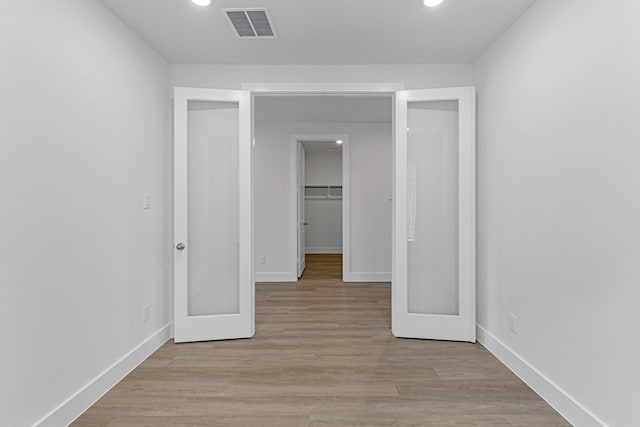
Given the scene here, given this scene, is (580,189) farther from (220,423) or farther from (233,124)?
(233,124)

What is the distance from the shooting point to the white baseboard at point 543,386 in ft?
6.56

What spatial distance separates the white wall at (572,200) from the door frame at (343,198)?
300cm

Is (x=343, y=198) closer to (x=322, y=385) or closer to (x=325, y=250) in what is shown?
(x=322, y=385)

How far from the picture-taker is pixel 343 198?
5895mm

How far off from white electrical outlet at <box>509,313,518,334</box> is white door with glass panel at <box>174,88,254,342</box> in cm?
215

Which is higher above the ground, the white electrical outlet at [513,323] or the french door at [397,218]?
the french door at [397,218]

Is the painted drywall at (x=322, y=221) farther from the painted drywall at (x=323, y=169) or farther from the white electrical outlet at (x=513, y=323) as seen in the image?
the white electrical outlet at (x=513, y=323)

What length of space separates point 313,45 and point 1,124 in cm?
223

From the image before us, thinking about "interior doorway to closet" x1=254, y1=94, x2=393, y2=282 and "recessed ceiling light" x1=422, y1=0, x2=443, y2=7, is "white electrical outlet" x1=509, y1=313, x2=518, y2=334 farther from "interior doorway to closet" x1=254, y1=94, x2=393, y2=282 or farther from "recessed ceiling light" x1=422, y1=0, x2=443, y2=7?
A: "interior doorway to closet" x1=254, y1=94, x2=393, y2=282

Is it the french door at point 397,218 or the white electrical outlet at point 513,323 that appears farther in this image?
the french door at point 397,218

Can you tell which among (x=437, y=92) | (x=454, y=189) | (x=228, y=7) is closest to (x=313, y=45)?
(x=228, y=7)

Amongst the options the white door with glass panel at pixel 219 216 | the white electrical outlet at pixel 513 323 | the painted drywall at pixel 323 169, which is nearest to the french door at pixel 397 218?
the white door with glass panel at pixel 219 216

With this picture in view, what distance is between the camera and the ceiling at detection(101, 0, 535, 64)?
2.51m

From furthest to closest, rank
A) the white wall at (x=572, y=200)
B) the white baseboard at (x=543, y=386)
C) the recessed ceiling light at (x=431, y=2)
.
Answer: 1. the recessed ceiling light at (x=431, y=2)
2. the white baseboard at (x=543, y=386)
3. the white wall at (x=572, y=200)
